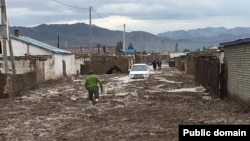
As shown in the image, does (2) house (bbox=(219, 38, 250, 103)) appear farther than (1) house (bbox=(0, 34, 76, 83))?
No

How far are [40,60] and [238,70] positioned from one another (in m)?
23.8

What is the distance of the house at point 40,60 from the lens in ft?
137

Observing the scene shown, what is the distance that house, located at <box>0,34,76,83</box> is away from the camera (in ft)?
137

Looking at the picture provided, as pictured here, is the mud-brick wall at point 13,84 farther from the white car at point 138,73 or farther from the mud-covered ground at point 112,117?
the white car at point 138,73

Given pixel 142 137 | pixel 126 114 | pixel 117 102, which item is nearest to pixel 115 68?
pixel 117 102

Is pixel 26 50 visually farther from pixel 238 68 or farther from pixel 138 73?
pixel 238 68

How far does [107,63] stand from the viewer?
68.3 metres

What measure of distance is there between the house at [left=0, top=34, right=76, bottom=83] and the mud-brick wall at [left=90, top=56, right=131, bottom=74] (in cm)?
373

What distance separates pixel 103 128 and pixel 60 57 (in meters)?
40.8

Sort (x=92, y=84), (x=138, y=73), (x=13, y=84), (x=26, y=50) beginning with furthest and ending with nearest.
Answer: (x=26, y=50), (x=138, y=73), (x=13, y=84), (x=92, y=84)

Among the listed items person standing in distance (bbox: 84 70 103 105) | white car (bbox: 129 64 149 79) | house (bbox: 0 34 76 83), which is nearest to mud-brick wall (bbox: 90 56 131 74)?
house (bbox: 0 34 76 83)

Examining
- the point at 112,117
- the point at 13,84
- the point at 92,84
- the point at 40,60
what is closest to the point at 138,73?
the point at 40,60

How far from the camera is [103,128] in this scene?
48.2ft

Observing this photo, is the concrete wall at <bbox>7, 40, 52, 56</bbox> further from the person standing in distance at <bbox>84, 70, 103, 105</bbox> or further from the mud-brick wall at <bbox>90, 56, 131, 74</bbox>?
the person standing in distance at <bbox>84, 70, 103, 105</bbox>
